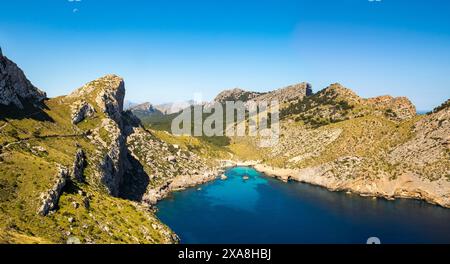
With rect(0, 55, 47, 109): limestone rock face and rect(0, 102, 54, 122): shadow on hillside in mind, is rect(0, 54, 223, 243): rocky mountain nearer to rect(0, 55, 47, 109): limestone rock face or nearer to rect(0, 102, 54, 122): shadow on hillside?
rect(0, 102, 54, 122): shadow on hillside

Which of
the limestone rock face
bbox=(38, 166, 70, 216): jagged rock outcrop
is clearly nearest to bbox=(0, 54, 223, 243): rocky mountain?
bbox=(38, 166, 70, 216): jagged rock outcrop

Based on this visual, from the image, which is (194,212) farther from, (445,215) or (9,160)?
(445,215)

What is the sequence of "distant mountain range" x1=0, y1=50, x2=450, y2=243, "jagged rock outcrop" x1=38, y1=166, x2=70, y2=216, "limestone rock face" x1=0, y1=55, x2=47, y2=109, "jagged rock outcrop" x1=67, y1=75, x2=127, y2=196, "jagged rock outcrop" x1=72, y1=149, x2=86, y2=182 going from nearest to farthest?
"distant mountain range" x1=0, y1=50, x2=450, y2=243, "jagged rock outcrop" x1=38, y1=166, x2=70, y2=216, "jagged rock outcrop" x1=72, y1=149, x2=86, y2=182, "limestone rock face" x1=0, y1=55, x2=47, y2=109, "jagged rock outcrop" x1=67, y1=75, x2=127, y2=196

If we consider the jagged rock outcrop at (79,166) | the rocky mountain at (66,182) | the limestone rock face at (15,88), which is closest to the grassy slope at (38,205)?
the rocky mountain at (66,182)

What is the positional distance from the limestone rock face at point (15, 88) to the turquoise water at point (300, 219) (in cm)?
6720

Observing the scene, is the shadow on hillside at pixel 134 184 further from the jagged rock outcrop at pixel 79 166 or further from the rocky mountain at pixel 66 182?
the jagged rock outcrop at pixel 79 166

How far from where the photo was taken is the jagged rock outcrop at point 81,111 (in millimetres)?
165375

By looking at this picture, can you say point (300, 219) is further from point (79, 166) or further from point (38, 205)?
point (38, 205)

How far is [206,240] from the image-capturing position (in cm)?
12494

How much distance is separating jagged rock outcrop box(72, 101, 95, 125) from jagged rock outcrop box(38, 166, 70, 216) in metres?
72.0

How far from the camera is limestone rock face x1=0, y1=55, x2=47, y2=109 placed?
130 meters

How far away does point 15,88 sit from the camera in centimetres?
14838

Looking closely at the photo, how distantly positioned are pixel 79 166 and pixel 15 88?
5175cm
